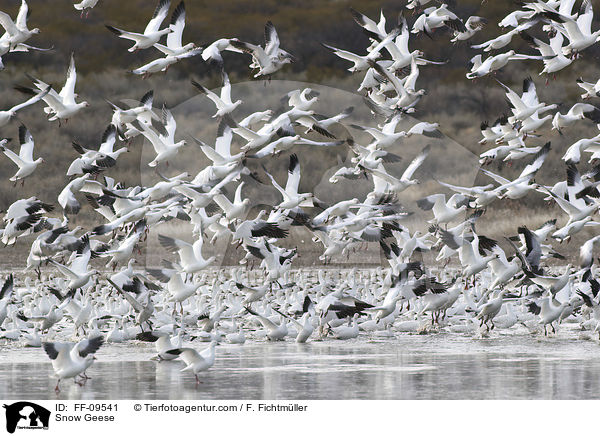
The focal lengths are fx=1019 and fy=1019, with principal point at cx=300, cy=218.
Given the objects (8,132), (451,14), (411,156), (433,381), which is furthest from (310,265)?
(433,381)

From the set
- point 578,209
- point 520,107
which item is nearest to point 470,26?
point 520,107

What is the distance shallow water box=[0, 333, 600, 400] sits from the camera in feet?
37.7

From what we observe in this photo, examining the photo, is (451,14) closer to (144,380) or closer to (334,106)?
(144,380)

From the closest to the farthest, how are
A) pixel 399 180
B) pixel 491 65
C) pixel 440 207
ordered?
pixel 440 207, pixel 399 180, pixel 491 65

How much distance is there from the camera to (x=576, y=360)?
13719 millimetres

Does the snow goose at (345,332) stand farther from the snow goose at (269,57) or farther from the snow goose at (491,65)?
the snow goose at (491,65)

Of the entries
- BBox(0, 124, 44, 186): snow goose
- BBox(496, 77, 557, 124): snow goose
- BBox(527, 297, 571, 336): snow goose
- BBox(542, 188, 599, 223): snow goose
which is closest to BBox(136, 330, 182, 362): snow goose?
BBox(0, 124, 44, 186): snow goose
